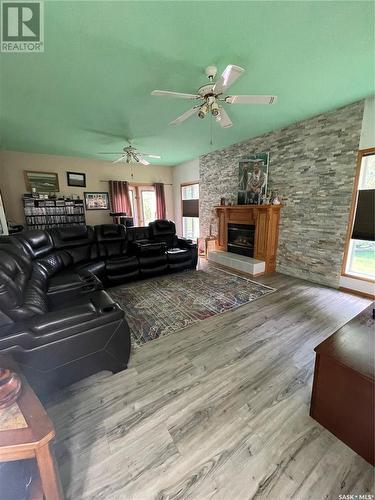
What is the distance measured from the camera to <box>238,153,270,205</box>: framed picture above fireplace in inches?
165

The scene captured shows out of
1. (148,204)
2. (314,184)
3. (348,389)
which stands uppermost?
(314,184)

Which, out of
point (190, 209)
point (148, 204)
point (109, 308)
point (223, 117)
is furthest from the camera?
point (148, 204)

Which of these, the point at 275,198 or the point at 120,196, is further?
the point at 120,196

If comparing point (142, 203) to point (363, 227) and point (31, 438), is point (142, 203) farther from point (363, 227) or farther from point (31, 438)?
point (31, 438)

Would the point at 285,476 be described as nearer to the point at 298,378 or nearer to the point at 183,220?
the point at 298,378

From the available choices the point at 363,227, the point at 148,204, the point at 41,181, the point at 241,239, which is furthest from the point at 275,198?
the point at 41,181

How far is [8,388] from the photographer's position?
883mm

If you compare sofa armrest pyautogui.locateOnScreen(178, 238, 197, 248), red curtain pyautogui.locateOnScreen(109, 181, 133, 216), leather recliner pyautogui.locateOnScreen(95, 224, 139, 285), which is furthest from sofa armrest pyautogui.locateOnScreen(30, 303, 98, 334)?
red curtain pyautogui.locateOnScreen(109, 181, 133, 216)

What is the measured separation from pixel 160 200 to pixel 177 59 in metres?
5.19

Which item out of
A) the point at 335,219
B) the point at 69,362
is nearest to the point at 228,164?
the point at 335,219

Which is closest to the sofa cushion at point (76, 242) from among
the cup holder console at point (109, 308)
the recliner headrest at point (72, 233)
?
the recliner headrest at point (72, 233)

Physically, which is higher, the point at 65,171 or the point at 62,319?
the point at 65,171

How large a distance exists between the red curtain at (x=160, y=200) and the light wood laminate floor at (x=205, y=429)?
5.56m

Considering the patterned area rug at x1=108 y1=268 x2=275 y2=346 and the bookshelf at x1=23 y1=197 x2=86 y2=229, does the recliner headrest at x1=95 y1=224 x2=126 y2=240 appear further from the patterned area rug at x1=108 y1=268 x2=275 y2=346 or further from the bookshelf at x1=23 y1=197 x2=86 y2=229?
the bookshelf at x1=23 y1=197 x2=86 y2=229
